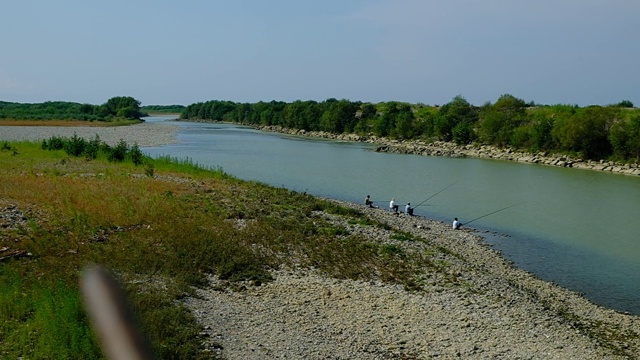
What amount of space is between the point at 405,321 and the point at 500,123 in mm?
70350

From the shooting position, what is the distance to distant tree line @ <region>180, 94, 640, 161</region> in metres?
62.2

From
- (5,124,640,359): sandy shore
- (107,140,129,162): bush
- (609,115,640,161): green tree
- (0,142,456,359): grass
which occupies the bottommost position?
(5,124,640,359): sandy shore

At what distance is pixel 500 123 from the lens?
259 feet

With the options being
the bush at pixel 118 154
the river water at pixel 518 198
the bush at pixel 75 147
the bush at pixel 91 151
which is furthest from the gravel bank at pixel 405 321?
the bush at pixel 75 147

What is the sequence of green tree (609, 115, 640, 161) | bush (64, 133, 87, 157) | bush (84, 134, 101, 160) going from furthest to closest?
green tree (609, 115, 640, 161) < bush (64, 133, 87, 157) < bush (84, 134, 101, 160)

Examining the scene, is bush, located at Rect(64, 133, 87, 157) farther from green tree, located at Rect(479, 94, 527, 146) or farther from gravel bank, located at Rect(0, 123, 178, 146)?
green tree, located at Rect(479, 94, 527, 146)

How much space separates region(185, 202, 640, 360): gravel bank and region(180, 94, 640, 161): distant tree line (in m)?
49.2

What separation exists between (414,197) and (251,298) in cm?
2291

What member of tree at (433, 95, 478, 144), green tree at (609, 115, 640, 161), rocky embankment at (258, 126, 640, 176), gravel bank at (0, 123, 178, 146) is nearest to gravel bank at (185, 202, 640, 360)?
rocky embankment at (258, 126, 640, 176)

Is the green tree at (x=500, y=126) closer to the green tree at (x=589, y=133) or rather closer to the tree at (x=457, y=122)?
the tree at (x=457, y=122)

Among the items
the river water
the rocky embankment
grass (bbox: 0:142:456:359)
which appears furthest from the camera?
the rocky embankment

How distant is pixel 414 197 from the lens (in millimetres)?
36156

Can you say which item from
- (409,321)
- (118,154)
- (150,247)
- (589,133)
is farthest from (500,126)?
(409,321)

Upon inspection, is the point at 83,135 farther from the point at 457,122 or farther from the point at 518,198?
the point at 518,198
